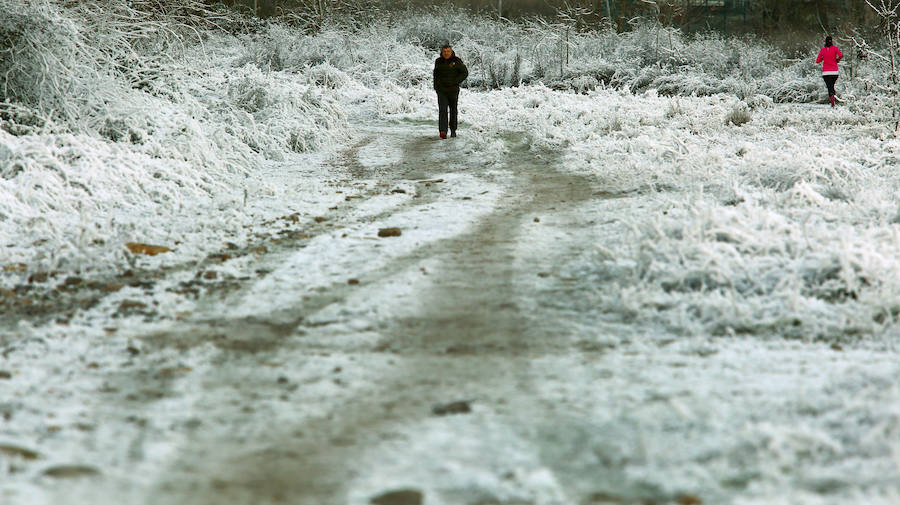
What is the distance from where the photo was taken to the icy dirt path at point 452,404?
7.92ft

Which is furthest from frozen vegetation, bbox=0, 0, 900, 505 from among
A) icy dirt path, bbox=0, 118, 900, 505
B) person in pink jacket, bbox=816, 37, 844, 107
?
person in pink jacket, bbox=816, 37, 844, 107

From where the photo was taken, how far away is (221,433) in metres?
2.81

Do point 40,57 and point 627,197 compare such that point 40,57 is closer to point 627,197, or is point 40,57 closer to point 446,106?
point 446,106

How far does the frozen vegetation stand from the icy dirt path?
0.02m

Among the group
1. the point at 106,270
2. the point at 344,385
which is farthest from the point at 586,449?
the point at 106,270

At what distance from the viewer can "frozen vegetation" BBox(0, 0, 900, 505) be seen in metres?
2.73

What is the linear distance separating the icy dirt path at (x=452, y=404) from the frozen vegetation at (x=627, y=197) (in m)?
0.02

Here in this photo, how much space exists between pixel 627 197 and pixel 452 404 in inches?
185

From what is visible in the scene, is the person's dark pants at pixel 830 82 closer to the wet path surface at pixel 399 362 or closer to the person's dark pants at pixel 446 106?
the person's dark pants at pixel 446 106

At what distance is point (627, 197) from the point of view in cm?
724

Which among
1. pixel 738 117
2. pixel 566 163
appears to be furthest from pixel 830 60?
pixel 566 163

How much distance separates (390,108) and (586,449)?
530 inches

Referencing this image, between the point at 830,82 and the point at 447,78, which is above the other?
the point at 830,82

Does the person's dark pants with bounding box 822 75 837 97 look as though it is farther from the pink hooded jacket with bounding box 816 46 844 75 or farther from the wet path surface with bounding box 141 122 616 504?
the wet path surface with bounding box 141 122 616 504
